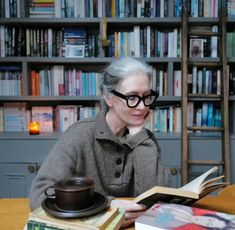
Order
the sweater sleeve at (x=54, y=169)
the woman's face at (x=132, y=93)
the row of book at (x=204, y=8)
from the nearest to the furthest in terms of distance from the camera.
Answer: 1. the sweater sleeve at (x=54, y=169)
2. the woman's face at (x=132, y=93)
3. the row of book at (x=204, y=8)

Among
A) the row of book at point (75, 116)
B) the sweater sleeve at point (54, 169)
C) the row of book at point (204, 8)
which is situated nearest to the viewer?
the sweater sleeve at point (54, 169)

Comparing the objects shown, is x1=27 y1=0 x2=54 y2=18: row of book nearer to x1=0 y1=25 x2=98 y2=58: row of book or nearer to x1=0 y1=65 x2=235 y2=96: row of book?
x1=0 y1=25 x2=98 y2=58: row of book

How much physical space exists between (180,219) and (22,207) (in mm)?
535

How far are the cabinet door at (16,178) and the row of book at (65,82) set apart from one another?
0.61 meters

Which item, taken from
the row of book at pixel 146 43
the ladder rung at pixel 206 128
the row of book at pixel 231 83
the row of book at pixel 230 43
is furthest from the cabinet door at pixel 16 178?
the row of book at pixel 230 43

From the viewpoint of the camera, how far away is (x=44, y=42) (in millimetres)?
2400

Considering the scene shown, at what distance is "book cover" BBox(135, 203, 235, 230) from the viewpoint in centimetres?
68

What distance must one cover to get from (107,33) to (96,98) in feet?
1.86

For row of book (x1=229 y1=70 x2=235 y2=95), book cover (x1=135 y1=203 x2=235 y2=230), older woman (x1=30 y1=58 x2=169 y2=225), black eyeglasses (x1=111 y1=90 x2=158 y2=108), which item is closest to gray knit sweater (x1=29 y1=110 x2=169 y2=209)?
older woman (x1=30 y1=58 x2=169 y2=225)

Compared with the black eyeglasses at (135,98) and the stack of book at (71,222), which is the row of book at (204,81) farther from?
the stack of book at (71,222)

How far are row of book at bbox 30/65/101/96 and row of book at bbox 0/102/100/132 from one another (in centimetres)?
13

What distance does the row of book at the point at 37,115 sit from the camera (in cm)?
246

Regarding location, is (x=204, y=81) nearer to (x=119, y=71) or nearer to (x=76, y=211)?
(x=119, y=71)

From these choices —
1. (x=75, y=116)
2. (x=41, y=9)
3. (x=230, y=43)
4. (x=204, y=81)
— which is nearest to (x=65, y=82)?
(x=75, y=116)
